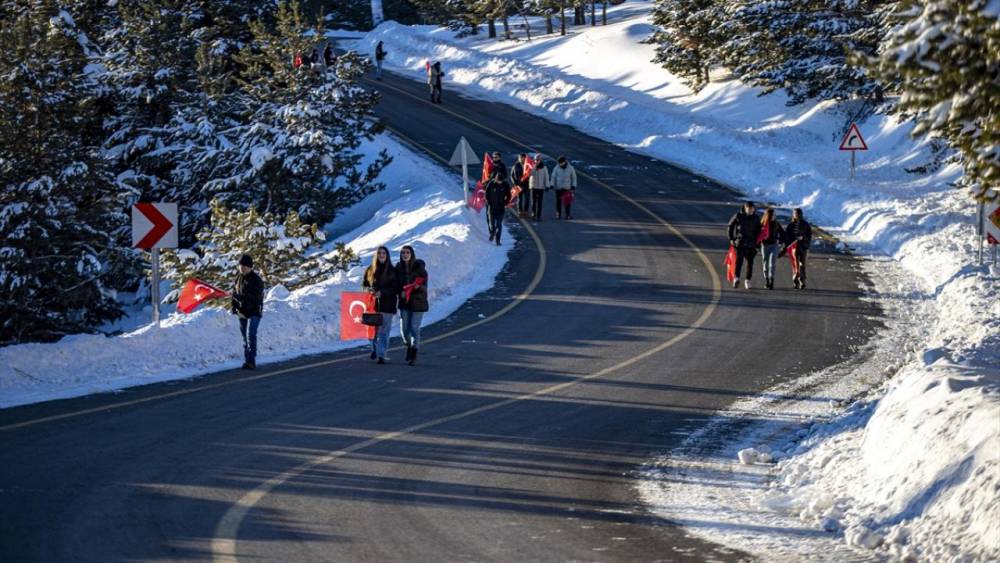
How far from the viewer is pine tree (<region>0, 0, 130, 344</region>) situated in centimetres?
2670

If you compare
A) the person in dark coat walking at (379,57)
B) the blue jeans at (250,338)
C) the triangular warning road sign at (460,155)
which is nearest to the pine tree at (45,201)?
the triangular warning road sign at (460,155)

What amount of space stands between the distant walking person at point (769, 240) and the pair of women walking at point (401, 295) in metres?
8.44

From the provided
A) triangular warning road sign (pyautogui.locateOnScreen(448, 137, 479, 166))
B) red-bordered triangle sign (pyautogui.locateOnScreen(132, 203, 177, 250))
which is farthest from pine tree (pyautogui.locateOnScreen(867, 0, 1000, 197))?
triangular warning road sign (pyautogui.locateOnScreen(448, 137, 479, 166))

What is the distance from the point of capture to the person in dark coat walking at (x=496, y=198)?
26969 millimetres

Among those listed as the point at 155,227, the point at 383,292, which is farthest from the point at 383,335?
the point at 155,227

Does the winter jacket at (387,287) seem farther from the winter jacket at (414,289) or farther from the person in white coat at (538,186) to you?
A: the person in white coat at (538,186)

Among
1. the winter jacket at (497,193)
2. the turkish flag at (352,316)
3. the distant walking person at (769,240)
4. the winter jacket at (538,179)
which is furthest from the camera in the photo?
the winter jacket at (538,179)

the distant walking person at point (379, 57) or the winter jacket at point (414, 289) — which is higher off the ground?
the distant walking person at point (379, 57)

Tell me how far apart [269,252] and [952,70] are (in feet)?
59.8

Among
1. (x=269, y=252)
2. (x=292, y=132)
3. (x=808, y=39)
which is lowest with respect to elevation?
(x=269, y=252)

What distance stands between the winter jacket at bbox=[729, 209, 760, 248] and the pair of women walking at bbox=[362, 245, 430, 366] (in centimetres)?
810

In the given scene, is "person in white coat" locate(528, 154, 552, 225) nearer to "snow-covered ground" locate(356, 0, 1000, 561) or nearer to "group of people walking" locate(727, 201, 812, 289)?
"snow-covered ground" locate(356, 0, 1000, 561)

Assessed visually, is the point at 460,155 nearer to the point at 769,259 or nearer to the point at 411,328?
the point at 769,259

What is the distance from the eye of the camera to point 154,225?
58.6 feet
